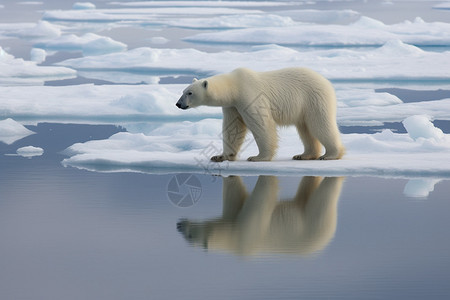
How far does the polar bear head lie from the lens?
6562 millimetres

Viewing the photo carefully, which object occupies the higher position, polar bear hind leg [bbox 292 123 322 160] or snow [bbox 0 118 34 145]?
polar bear hind leg [bbox 292 123 322 160]

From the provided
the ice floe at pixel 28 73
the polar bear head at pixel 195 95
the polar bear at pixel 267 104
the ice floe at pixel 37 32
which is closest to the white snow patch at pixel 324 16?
the ice floe at pixel 37 32

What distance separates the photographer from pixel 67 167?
7.04 metres

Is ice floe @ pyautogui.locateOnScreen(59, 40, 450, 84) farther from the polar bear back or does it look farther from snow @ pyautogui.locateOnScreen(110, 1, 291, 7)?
snow @ pyautogui.locateOnScreen(110, 1, 291, 7)

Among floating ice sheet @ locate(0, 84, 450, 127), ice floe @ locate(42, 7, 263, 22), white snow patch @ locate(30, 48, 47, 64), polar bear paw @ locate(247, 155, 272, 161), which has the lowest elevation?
ice floe @ locate(42, 7, 263, 22)

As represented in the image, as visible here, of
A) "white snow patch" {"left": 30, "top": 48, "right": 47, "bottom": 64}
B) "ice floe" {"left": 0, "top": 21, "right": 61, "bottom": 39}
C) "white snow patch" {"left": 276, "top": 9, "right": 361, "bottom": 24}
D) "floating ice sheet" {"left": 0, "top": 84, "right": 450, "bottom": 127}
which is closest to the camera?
"floating ice sheet" {"left": 0, "top": 84, "right": 450, "bottom": 127}

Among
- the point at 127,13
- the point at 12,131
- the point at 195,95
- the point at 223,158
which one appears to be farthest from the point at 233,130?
the point at 127,13

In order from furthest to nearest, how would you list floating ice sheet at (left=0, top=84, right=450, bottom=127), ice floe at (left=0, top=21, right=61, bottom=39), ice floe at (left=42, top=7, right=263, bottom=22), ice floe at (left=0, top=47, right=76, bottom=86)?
ice floe at (left=42, top=7, right=263, bottom=22) → ice floe at (left=0, top=21, right=61, bottom=39) → ice floe at (left=0, top=47, right=76, bottom=86) → floating ice sheet at (left=0, top=84, right=450, bottom=127)

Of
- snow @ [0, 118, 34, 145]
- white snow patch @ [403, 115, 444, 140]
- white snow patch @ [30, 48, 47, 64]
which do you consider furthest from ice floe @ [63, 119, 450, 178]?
white snow patch @ [30, 48, 47, 64]

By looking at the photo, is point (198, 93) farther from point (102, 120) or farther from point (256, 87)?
point (102, 120)

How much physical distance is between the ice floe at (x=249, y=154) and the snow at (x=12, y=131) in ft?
4.36

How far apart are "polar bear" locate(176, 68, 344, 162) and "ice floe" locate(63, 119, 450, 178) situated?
0.18m

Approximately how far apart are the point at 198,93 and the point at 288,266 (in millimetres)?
2594

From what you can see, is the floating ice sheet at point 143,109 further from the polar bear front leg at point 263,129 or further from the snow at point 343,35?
the snow at point 343,35
